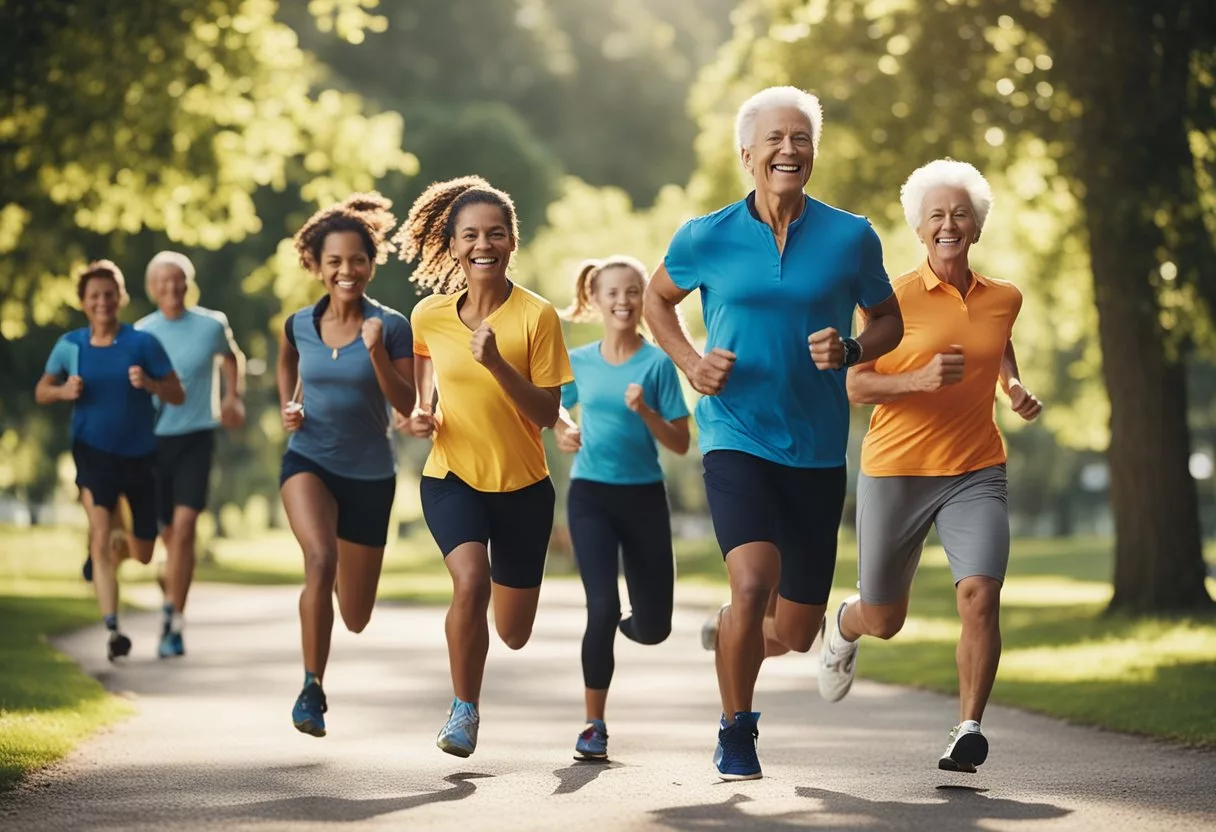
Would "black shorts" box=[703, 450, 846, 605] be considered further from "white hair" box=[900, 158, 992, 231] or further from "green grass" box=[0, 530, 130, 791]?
"green grass" box=[0, 530, 130, 791]

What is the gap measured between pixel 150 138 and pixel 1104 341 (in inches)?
362

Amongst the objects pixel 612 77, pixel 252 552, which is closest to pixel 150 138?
pixel 252 552

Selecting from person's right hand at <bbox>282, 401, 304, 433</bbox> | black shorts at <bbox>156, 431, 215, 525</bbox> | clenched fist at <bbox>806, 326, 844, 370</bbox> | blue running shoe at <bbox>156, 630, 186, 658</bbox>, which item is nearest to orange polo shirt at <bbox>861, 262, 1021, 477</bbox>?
clenched fist at <bbox>806, 326, 844, 370</bbox>

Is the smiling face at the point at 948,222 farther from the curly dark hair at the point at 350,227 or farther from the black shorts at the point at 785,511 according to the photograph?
the curly dark hair at the point at 350,227

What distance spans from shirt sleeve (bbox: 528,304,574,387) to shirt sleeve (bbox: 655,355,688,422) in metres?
1.50

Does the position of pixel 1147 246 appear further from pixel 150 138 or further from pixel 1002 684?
pixel 150 138

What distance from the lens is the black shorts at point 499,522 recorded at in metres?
8.54

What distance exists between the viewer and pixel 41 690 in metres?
11.7

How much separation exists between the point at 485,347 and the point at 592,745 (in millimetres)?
2119

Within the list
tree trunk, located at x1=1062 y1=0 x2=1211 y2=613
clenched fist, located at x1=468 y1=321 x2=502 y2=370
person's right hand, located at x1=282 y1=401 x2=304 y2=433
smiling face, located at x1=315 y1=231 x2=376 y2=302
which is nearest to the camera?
clenched fist, located at x1=468 y1=321 x2=502 y2=370

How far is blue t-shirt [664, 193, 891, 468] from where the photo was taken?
26.4 feet

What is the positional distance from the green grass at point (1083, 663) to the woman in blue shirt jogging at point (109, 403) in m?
5.22

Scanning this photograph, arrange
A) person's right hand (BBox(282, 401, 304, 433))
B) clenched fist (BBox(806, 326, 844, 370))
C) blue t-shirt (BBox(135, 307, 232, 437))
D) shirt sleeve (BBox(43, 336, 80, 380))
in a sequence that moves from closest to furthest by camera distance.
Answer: clenched fist (BBox(806, 326, 844, 370)), person's right hand (BBox(282, 401, 304, 433)), shirt sleeve (BBox(43, 336, 80, 380)), blue t-shirt (BBox(135, 307, 232, 437))

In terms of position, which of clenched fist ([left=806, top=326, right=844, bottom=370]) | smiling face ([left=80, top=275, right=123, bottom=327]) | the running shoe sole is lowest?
the running shoe sole
